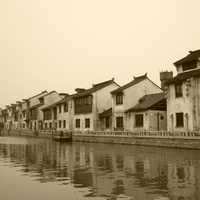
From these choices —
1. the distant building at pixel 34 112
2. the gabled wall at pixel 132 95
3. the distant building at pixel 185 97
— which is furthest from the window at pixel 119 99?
the distant building at pixel 34 112

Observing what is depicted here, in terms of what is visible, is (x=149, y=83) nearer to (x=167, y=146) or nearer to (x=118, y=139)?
(x=118, y=139)

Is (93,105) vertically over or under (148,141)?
over

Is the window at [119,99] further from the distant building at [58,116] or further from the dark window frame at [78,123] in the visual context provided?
the distant building at [58,116]

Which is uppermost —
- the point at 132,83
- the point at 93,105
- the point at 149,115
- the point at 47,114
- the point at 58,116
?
the point at 132,83

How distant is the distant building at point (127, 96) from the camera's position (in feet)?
165

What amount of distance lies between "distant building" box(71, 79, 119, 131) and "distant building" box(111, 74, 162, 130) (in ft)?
17.2

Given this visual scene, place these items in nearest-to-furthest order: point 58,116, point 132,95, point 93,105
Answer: point 132,95 → point 93,105 → point 58,116

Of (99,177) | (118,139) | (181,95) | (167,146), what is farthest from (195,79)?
(99,177)

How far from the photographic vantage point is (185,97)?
37781mm

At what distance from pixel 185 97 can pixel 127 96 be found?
13.7 m

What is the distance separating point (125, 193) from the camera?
13508mm

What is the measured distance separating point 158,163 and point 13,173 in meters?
9.10

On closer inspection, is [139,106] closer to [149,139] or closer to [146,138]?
[146,138]

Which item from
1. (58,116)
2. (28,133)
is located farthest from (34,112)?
(58,116)
